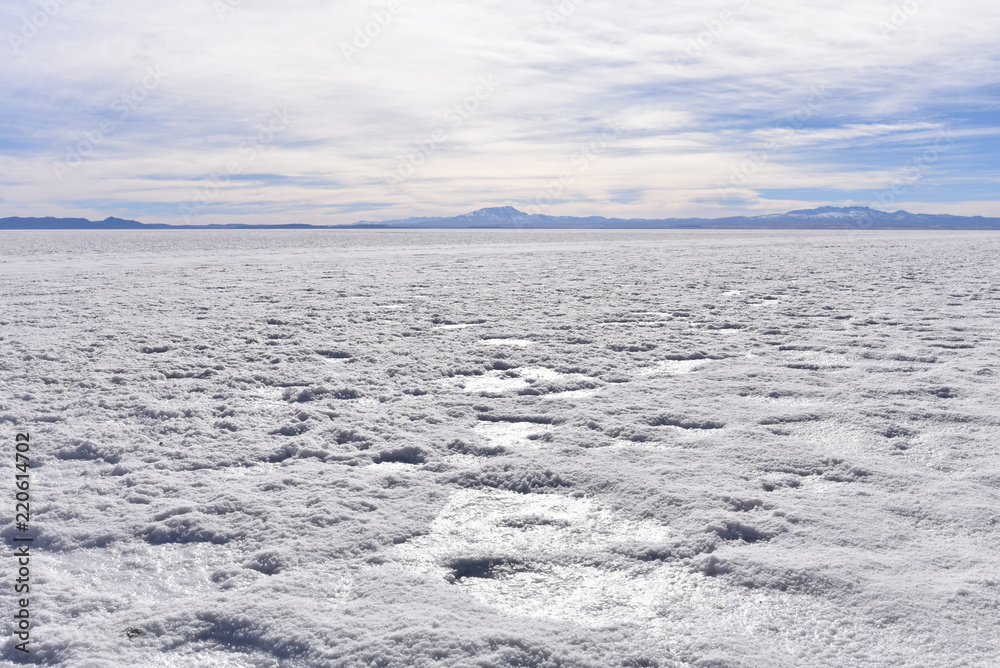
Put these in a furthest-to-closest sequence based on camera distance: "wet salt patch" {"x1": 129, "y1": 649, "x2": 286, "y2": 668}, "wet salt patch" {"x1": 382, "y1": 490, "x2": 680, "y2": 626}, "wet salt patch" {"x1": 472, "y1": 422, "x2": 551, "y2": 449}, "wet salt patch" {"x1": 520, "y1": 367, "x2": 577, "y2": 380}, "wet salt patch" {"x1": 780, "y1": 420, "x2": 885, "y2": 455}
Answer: "wet salt patch" {"x1": 520, "y1": 367, "x2": 577, "y2": 380} → "wet salt patch" {"x1": 472, "y1": 422, "x2": 551, "y2": 449} → "wet salt patch" {"x1": 780, "y1": 420, "x2": 885, "y2": 455} → "wet salt patch" {"x1": 382, "y1": 490, "x2": 680, "y2": 626} → "wet salt patch" {"x1": 129, "y1": 649, "x2": 286, "y2": 668}

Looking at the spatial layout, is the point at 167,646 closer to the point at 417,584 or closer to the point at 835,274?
the point at 417,584

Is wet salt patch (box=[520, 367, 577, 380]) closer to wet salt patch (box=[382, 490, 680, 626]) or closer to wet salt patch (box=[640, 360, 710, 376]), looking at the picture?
wet salt patch (box=[640, 360, 710, 376])

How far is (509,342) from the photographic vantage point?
289 inches

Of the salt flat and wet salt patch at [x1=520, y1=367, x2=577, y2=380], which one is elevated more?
wet salt patch at [x1=520, y1=367, x2=577, y2=380]

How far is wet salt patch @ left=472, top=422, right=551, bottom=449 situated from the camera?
164 inches

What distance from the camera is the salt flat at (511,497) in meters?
2.26

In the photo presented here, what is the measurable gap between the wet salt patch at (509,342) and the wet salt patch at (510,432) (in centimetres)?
263

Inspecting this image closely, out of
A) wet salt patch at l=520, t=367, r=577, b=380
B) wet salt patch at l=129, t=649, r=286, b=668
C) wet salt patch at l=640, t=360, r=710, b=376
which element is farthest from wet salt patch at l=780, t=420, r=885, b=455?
wet salt patch at l=129, t=649, r=286, b=668

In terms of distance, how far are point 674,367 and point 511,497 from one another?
127 inches

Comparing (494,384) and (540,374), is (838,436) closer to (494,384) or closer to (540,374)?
(540,374)

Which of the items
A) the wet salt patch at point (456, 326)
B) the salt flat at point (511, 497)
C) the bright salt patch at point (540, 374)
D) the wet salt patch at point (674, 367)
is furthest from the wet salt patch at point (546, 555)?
the wet salt patch at point (456, 326)

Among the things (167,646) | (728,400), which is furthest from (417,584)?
(728,400)

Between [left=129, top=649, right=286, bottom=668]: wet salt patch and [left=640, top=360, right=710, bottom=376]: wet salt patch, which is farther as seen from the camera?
[left=640, top=360, right=710, bottom=376]: wet salt patch

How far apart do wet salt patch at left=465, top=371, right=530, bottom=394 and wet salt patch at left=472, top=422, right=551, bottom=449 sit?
0.81 m
